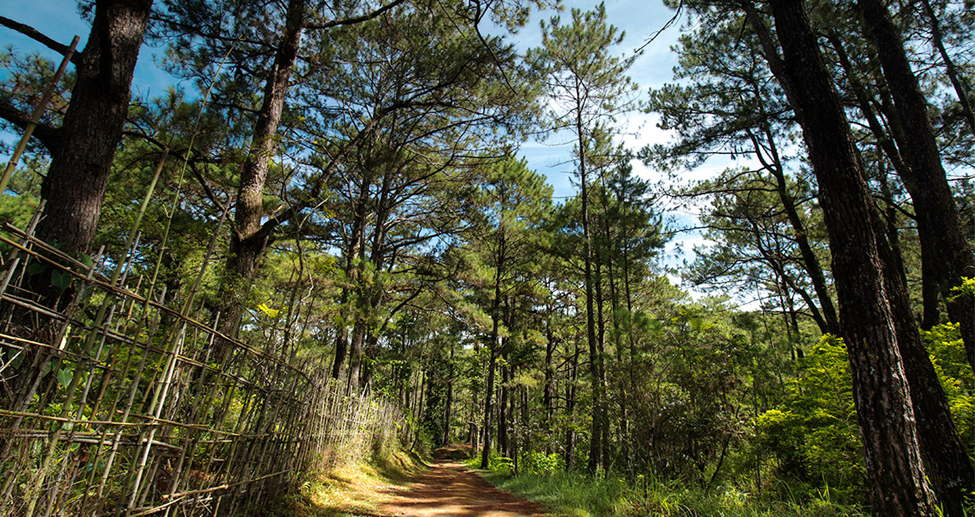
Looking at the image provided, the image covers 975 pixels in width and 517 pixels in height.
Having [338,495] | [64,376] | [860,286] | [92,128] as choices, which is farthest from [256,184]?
[860,286]

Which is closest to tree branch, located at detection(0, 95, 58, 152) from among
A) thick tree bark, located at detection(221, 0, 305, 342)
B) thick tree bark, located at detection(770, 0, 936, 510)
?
thick tree bark, located at detection(221, 0, 305, 342)

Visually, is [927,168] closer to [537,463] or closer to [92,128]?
[537,463]

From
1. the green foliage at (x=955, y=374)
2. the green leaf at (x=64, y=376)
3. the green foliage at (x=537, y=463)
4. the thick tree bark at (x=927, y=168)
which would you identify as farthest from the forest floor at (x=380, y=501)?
the thick tree bark at (x=927, y=168)

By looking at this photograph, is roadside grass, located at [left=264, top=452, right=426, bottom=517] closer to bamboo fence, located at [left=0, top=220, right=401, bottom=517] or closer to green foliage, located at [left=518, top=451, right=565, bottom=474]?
bamboo fence, located at [left=0, top=220, right=401, bottom=517]

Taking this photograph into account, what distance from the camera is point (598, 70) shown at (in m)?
10.4

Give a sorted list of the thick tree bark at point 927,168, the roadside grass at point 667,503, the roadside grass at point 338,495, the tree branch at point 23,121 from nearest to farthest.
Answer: the tree branch at point 23,121
the roadside grass at point 667,503
the roadside grass at point 338,495
the thick tree bark at point 927,168

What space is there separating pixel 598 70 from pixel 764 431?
870 cm

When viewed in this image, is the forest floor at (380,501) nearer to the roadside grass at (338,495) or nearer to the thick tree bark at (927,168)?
the roadside grass at (338,495)

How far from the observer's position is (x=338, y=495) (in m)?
4.82

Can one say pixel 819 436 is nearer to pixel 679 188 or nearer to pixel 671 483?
pixel 671 483

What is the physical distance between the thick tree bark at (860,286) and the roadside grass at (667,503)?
2.29ft

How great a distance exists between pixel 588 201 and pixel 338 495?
8.89 meters

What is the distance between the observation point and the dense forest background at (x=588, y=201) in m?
2.93

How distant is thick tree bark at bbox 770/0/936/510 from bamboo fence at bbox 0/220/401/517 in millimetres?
4059
